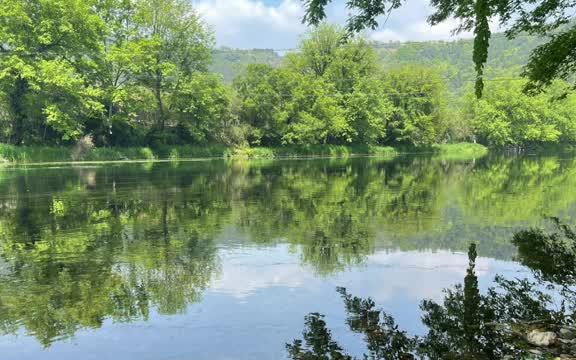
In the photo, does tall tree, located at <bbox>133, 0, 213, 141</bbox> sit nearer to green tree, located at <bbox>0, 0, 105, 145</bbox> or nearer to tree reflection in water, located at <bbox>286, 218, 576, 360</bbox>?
green tree, located at <bbox>0, 0, 105, 145</bbox>

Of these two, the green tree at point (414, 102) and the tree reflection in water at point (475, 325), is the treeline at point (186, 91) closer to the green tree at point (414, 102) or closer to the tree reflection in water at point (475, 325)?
the green tree at point (414, 102)

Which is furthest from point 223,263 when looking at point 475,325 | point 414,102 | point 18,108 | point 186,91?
point 414,102

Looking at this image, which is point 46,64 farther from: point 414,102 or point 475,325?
point 414,102

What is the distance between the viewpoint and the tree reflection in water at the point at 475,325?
7480 millimetres

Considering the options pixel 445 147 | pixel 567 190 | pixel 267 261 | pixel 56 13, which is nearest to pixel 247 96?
pixel 56 13

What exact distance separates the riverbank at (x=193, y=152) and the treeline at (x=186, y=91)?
6.38 ft

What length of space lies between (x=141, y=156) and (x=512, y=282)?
2536 inches

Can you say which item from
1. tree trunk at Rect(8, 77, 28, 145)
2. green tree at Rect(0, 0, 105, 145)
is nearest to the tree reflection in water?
green tree at Rect(0, 0, 105, 145)

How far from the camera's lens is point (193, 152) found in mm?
78875

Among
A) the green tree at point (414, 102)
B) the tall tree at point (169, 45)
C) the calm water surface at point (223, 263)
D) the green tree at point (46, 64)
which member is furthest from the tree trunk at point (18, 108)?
the green tree at point (414, 102)

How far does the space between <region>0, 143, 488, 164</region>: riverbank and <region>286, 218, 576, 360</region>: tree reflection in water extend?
56769 mm

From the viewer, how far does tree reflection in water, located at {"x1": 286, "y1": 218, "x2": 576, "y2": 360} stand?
295 inches

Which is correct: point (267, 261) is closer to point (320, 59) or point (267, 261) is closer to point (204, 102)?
Result: point (204, 102)

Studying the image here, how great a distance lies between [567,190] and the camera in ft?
102
